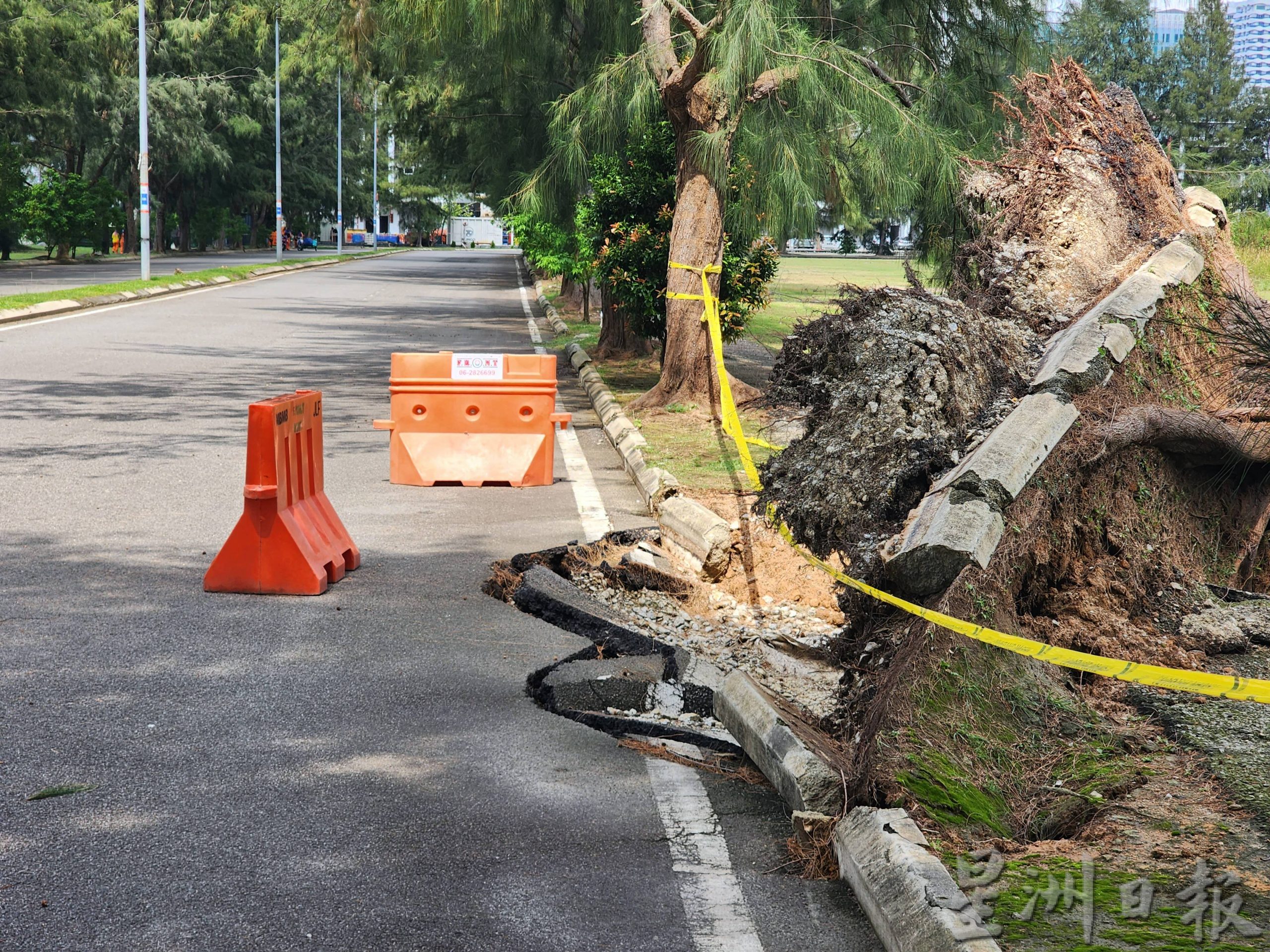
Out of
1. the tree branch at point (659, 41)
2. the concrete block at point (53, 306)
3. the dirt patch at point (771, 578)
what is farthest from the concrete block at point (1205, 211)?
the concrete block at point (53, 306)

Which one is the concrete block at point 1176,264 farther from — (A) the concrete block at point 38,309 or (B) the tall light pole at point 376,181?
(B) the tall light pole at point 376,181

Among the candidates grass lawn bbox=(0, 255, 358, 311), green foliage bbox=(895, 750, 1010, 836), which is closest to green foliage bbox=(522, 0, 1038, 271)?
green foliage bbox=(895, 750, 1010, 836)

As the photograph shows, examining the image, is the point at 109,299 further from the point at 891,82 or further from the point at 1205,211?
the point at 1205,211

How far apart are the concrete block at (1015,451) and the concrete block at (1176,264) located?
180 centimetres

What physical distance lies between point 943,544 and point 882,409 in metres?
1.14

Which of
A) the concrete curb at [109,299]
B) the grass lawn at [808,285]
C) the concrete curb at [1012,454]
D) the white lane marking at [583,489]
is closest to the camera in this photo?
the concrete curb at [1012,454]

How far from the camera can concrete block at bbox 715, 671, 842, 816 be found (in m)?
4.01

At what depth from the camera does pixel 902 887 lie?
3312mm

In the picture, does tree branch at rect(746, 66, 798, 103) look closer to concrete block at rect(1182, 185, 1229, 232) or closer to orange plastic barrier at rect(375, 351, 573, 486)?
orange plastic barrier at rect(375, 351, 573, 486)

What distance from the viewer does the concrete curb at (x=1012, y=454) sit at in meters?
4.13

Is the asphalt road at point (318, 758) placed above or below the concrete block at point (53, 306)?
below

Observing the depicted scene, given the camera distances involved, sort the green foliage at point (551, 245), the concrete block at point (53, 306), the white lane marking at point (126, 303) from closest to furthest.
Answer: the green foliage at point (551, 245)
the white lane marking at point (126, 303)
the concrete block at point (53, 306)

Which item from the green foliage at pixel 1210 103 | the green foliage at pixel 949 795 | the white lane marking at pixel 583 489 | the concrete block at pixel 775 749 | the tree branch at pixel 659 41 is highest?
the green foliage at pixel 1210 103

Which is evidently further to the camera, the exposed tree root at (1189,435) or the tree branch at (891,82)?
the tree branch at (891,82)
